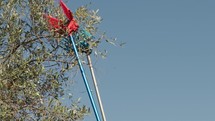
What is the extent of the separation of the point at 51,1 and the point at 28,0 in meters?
0.56

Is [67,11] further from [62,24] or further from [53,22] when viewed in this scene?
[53,22]

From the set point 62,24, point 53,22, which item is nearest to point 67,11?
point 62,24

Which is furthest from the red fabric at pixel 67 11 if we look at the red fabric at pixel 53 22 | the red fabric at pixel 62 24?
the red fabric at pixel 53 22

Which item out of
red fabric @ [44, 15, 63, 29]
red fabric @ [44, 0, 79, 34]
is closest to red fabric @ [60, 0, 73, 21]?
red fabric @ [44, 0, 79, 34]

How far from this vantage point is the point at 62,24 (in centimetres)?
1339

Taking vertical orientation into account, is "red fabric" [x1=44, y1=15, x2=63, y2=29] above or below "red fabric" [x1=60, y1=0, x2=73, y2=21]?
below

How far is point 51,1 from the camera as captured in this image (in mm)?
13664

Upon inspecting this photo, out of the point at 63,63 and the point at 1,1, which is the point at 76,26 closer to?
the point at 63,63

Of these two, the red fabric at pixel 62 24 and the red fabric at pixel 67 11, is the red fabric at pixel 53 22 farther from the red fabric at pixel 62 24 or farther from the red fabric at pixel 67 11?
the red fabric at pixel 67 11

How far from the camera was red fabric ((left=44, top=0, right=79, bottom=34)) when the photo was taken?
1323 centimetres

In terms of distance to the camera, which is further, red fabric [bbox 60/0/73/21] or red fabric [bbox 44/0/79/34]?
red fabric [bbox 60/0/73/21]

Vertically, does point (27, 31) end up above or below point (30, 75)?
above

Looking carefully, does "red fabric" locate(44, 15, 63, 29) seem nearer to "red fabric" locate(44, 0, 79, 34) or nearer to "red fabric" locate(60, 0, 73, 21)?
"red fabric" locate(44, 0, 79, 34)

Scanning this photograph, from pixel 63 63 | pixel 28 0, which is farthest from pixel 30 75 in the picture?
pixel 28 0
